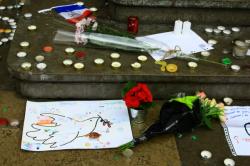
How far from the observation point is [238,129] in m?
1.17

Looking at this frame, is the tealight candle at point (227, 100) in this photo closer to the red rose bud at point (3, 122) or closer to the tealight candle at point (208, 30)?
the tealight candle at point (208, 30)

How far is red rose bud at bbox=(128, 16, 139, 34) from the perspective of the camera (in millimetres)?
1445

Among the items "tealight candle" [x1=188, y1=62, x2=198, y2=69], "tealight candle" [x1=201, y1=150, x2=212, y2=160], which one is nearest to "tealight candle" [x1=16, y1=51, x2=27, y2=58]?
"tealight candle" [x1=188, y1=62, x2=198, y2=69]

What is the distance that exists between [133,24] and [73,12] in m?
0.28

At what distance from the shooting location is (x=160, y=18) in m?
1.54

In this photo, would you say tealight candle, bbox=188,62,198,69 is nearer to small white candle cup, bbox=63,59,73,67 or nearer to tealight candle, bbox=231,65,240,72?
tealight candle, bbox=231,65,240,72

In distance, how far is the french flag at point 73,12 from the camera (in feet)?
5.01

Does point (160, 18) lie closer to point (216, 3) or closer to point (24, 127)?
point (216, 3)

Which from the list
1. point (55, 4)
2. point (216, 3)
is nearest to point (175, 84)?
point (216, 3)

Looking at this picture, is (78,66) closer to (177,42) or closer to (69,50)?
(69,50)

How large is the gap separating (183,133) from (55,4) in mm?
826

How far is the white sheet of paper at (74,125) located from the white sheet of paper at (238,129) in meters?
0.29

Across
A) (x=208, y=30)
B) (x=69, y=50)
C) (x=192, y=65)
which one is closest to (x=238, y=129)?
(x=192, y=65)

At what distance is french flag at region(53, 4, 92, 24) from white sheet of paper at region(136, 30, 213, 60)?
0.27m
